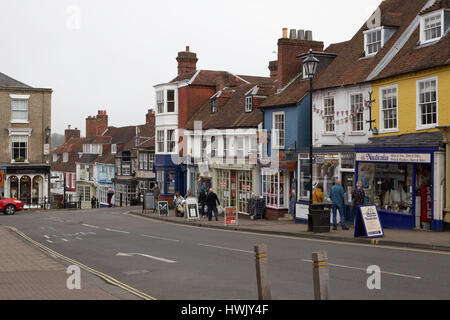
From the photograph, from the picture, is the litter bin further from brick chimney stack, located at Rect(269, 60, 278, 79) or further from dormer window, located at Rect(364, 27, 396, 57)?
brick chimney stack, located at Rect(269, 60, 278, 79)

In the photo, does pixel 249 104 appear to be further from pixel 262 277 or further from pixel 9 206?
pixel 262 277

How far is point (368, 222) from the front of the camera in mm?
18078

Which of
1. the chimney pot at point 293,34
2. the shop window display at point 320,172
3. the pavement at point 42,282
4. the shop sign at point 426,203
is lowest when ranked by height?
the pavement at point 42,282

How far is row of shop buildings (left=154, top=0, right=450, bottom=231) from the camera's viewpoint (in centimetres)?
2066

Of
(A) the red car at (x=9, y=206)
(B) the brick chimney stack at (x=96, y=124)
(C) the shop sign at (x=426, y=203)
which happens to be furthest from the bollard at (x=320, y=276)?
(B) the brick chimney stack at (x=96, y=124)

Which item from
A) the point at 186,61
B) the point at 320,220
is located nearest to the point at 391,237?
the point at 320,220

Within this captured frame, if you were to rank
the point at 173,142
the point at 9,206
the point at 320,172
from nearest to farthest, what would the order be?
the point at 320,172 < the point at 9,206 < the point at 173,142

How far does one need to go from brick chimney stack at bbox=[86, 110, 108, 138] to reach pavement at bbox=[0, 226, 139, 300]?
60.6 metres

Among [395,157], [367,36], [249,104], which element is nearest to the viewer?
[395,157]

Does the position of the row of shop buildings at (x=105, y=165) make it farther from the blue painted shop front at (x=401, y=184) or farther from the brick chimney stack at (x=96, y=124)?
the blue painted shop front at (x=401, y=184)

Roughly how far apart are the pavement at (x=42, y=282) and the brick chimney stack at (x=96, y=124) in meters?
60.6

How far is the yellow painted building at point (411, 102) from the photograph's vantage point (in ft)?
66.3

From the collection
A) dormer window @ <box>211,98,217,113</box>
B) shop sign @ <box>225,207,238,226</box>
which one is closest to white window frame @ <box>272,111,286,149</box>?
shop sign @ <box>225,207,238,226</box>

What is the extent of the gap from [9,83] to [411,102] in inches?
1568
